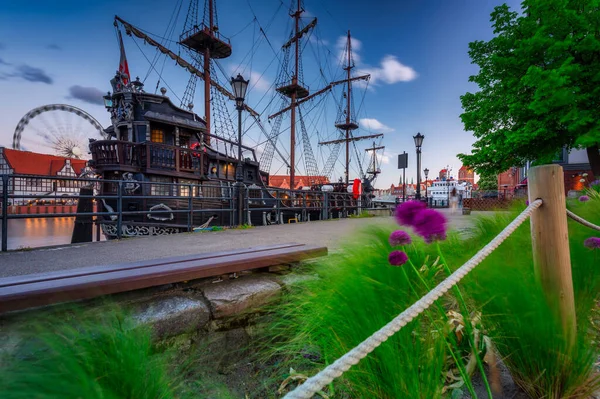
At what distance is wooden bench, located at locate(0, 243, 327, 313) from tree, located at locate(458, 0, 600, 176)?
1254 cm

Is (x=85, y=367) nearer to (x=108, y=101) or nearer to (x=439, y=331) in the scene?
(x=439, y=331)

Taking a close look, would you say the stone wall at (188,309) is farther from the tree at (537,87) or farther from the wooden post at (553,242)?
the tree at (537,87)

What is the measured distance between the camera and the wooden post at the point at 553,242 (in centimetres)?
131

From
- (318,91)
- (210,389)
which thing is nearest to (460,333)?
(210,389)

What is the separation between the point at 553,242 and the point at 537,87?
1259 centimetres

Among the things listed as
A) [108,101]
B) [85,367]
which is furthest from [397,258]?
[108,101]

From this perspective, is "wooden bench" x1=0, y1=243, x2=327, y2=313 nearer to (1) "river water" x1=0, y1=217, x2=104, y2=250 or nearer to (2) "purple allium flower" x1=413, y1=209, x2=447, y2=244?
(2) "purple allium flower" x1=413, y1=209, x2=447, y2=244

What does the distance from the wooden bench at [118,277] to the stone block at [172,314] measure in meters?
0.15

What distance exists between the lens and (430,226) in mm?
1239

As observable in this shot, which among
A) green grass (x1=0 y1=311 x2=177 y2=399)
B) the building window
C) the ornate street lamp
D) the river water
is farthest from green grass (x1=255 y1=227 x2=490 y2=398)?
the ornate street lamp

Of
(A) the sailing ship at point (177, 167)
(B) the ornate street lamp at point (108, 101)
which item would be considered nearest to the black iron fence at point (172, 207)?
(A) the sailing ship at point (177, 167)

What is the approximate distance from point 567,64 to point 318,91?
23569 mm

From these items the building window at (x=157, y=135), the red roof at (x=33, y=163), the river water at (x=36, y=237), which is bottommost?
the river water at (x=36, y=237)

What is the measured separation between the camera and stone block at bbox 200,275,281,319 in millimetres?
1847
